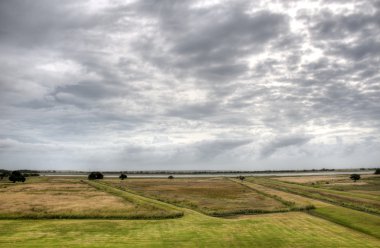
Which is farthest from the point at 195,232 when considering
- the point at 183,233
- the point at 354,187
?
the point at 354,187

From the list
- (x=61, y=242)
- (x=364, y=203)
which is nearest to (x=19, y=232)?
(x=61, y=242)

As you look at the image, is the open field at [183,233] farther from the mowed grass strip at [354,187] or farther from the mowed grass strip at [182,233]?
the mowed grass strip at [354,187]

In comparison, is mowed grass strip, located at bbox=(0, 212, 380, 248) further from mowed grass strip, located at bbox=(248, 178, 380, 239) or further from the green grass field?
mowed grass strip, located at bbox=(248, 178, 380, 239)

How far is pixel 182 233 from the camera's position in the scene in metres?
41.6

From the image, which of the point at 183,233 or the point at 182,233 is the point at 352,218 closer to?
the point at 183,233

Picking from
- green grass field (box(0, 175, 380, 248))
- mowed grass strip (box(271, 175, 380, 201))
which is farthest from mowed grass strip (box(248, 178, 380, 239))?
mowed grass strip (box(271, 175, 380, 201))

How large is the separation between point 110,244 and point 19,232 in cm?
1291

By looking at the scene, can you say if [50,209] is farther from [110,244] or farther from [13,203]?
[110,244]

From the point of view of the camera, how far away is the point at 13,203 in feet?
220

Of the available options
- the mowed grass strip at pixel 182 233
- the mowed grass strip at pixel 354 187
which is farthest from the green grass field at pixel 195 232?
the mowed grass strip at pixel 354 187

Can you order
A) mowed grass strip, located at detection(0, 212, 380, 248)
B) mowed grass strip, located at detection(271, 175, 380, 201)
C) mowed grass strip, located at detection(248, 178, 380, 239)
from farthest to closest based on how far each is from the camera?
mowed grass strip, located at detection(271, 175, 380, 201) → mowed grass strip, located at detection(248, 178, 380, 239) → mowed grass strip, located at detection(0, 212, 380, 248)

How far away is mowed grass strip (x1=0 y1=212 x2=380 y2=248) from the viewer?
36781 millimetres

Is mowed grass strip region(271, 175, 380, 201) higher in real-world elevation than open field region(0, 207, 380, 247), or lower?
higher

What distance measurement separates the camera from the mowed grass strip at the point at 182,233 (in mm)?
36781
